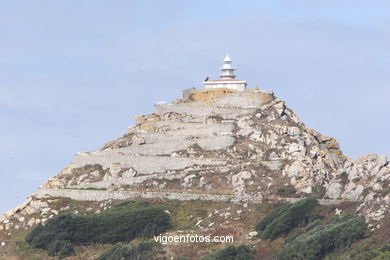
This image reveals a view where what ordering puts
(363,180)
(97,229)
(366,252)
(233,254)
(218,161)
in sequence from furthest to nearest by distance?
(218,161) < (97,229) < (363,180) < (233,254) < (366,252)

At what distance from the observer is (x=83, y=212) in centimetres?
10375

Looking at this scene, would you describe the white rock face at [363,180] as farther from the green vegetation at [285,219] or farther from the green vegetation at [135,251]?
the green vegetation at [135,251]

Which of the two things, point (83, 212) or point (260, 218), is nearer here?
point (260, 218)

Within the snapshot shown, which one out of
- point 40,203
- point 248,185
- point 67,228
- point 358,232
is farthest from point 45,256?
point 358,232

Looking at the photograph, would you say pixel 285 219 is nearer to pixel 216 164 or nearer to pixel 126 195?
pixel 216 164

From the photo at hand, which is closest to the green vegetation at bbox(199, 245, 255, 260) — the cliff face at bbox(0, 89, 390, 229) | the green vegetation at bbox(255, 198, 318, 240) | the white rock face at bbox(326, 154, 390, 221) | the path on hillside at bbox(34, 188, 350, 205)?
the green vegetation at bbox(255, 198, 318, 240)

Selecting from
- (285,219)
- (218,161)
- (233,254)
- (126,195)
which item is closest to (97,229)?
(126,195)

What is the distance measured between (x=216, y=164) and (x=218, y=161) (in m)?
0.29

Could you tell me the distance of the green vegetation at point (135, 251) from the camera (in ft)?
300

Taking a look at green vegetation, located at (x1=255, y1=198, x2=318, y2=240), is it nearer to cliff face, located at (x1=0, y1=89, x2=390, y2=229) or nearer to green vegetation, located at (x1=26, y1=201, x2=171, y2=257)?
cliff face, located at (x1=0, y1=89, x2=390, y2=229)

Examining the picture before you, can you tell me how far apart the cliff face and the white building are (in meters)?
3.16

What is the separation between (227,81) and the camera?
121 m

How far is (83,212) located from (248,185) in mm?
13170

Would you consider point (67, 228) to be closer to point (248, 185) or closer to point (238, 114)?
point (248, 185)
